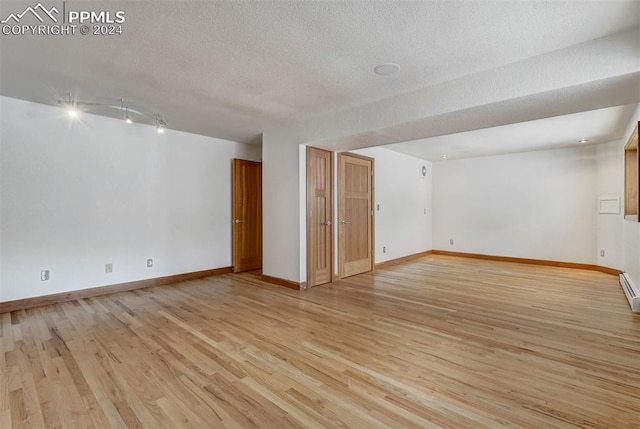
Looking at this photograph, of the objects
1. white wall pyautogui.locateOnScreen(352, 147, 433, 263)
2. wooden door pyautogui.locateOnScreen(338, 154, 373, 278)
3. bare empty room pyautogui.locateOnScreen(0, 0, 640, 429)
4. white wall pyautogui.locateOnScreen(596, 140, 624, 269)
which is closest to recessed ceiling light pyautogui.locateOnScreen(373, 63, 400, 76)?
bare empty room pyautogui.locateOnScreen(0, 0, 640, 429)

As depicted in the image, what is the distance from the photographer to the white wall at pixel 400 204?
5828mm

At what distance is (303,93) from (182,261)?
3386 mm

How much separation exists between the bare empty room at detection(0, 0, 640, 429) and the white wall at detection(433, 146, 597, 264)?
0.06m

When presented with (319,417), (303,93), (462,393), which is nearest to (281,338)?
(319,417)

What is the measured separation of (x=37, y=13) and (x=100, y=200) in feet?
8.64

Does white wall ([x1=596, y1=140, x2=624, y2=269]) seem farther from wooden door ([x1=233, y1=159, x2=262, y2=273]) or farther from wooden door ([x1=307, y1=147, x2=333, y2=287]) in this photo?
wooden door ([x1=233, y1=159, x2=262, y2=273])

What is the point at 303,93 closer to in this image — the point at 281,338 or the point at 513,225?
the point at 281,338

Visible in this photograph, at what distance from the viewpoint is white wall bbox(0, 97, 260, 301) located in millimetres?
3436

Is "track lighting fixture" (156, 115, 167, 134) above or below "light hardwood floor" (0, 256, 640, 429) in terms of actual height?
above

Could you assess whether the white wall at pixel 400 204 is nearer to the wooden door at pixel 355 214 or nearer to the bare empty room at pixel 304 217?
the bare empty room at pixel 304 217

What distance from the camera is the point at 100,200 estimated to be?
4.02 metres

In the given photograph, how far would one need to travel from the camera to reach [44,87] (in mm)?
3037

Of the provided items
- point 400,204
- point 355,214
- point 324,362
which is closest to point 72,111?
point 324,362

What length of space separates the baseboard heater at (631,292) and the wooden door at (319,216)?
143 inches
